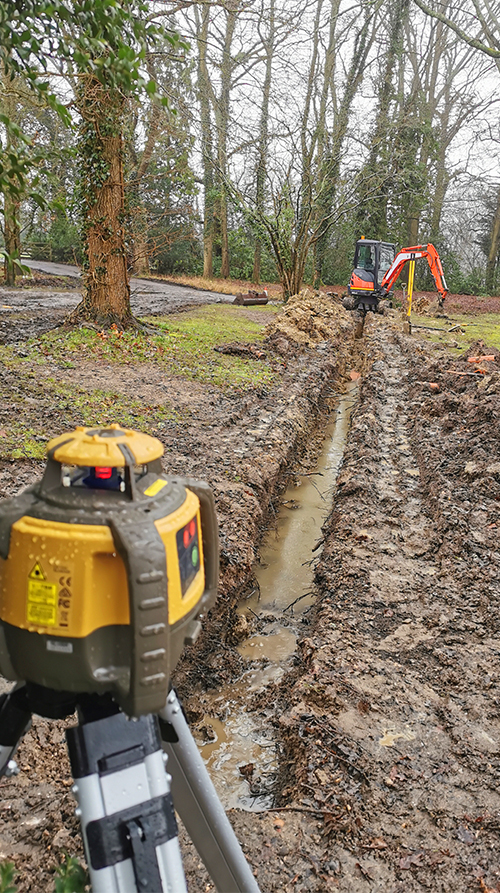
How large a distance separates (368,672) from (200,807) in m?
2.04

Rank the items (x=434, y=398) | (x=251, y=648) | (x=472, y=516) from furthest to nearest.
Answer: (x=434, y=398)
(x=472, y=516)
(x=251, y=648)

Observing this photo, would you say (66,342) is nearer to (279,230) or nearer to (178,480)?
(178,480)

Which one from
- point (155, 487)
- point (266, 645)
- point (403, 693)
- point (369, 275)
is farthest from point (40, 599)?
point (369, 275)

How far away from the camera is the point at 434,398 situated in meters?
7.89

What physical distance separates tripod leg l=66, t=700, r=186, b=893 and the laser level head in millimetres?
89

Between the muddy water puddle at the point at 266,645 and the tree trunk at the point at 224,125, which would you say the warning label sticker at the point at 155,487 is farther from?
the tree trunk at the point at 224,125

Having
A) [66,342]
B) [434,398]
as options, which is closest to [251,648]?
[434,398]

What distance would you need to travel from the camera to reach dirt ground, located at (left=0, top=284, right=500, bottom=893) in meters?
2.06

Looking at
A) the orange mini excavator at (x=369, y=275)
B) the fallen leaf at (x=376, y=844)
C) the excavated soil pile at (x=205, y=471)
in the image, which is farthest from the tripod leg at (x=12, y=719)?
the orange mini excavator at (x=369, y=275)

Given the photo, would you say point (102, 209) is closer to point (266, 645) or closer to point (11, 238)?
point (11, 238)

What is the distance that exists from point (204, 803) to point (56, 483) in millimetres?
729

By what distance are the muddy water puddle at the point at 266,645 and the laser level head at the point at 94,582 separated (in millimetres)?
2132

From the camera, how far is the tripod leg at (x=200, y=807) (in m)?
1.17

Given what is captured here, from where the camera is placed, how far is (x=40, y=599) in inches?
36.4
